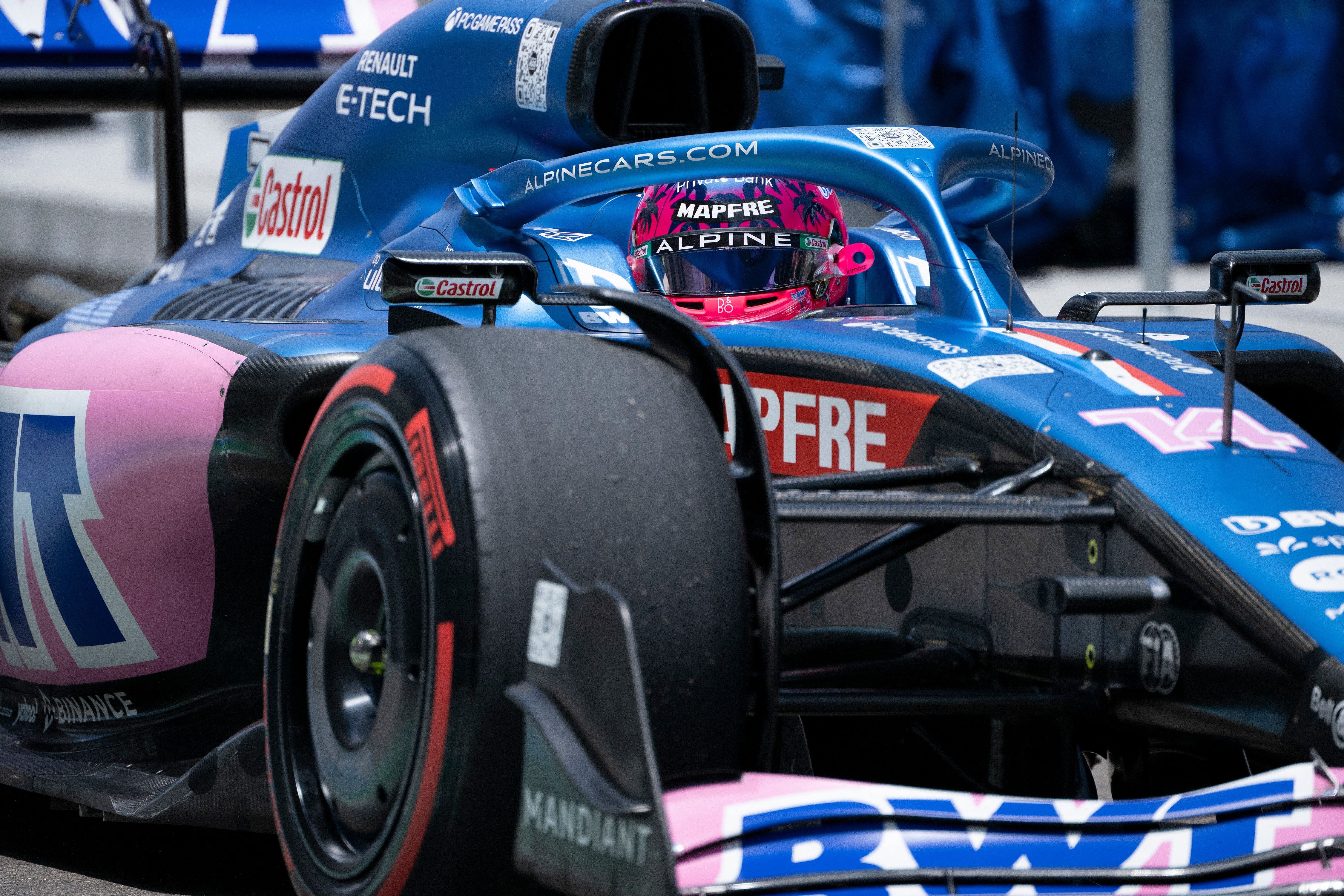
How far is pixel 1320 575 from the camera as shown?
6.93ft

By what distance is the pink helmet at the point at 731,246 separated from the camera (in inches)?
133

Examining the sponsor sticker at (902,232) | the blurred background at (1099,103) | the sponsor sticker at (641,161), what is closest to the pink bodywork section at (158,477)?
the sponsor sticker at (641,161)

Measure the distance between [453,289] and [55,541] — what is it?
120cm

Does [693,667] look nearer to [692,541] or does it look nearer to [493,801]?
[692,541]

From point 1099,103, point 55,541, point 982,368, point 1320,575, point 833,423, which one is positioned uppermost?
point 1099,103

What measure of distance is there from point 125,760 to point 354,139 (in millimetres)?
1810

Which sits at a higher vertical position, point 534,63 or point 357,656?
point 534,63

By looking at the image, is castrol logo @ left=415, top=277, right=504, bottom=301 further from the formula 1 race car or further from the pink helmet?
the pink helmet

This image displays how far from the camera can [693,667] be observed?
1882 mm

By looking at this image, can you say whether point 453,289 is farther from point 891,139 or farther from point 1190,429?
point 1190,429

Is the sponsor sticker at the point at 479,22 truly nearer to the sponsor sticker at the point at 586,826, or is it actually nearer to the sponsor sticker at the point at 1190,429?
the sponsor sticker at the point at 1190,429

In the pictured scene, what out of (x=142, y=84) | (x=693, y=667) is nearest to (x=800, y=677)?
(x=693, y=667)

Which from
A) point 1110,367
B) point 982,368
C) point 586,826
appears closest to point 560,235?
point 982,368

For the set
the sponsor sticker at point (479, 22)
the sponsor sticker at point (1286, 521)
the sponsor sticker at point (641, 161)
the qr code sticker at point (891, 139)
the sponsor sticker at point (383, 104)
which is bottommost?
the sponsor sticker at point (1286, 521)
